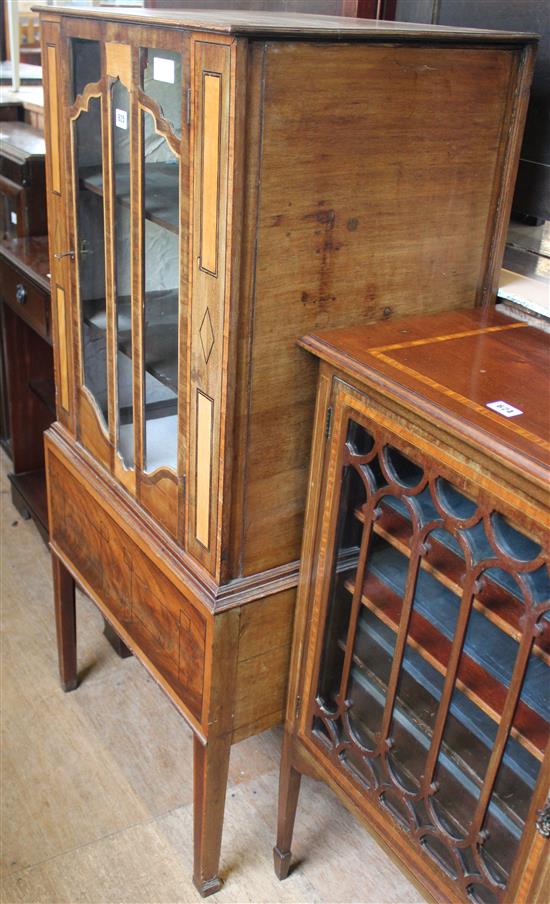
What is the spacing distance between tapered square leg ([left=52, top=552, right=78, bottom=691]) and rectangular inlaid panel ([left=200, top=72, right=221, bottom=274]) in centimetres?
96

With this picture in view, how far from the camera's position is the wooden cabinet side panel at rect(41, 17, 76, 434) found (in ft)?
4.77

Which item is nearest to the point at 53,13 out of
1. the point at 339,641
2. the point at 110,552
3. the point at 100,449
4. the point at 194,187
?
the point at 194,187

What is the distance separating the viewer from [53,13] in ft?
4.62

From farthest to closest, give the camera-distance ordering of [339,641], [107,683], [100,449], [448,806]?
[107,683], [100,449], [339,641], [448,806]

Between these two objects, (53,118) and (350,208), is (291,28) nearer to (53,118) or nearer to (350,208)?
(350,208)

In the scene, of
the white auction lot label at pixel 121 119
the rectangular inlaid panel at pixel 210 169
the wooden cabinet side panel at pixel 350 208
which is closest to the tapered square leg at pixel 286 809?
the wooden cabinet side panel at pixel 350 208

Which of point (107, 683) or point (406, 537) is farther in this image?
point (107, 683)

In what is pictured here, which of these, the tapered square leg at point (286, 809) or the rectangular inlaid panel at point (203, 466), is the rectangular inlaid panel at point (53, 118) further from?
the tapered square leg at point (286, 809)

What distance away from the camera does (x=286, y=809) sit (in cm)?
159

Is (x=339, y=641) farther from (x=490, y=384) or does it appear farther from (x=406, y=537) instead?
(x=490, y=384)

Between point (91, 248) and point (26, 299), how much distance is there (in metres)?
0.72

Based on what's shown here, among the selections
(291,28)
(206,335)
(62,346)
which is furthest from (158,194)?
(62,346)

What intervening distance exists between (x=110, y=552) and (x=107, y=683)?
566 mm

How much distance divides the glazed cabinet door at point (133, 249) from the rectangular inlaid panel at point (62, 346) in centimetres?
6
